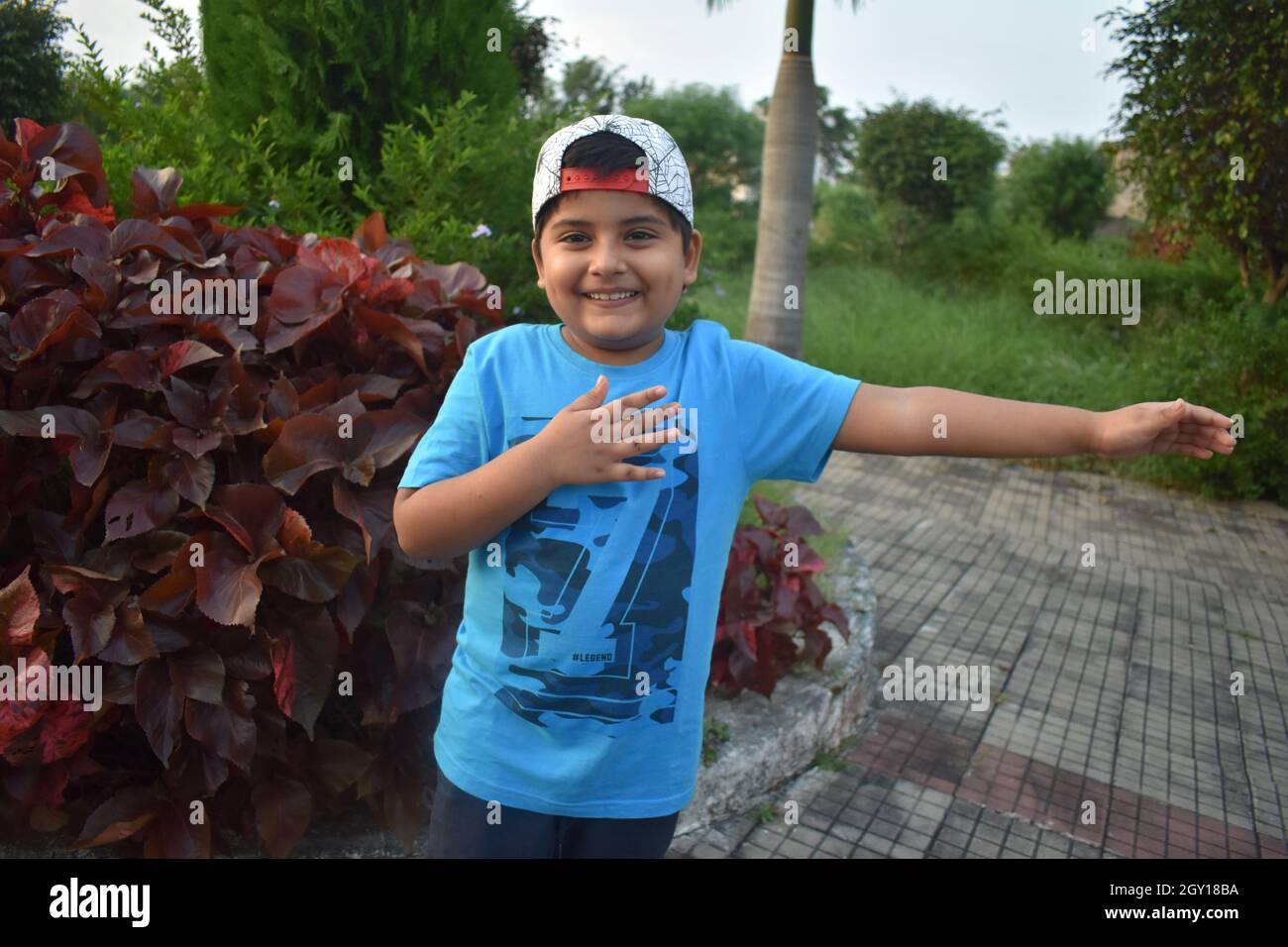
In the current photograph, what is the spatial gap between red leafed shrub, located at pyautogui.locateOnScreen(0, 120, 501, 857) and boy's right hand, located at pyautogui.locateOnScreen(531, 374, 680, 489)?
0.94 metres

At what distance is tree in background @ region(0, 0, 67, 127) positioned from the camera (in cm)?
497

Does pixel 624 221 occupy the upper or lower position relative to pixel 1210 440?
upper

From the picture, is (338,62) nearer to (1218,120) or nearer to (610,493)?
(610,493)

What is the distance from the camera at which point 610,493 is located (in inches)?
62.7

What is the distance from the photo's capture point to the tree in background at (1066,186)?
49.7ft

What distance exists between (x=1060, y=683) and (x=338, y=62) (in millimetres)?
3818

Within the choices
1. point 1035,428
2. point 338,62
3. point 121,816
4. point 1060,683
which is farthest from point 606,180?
point 1060,683

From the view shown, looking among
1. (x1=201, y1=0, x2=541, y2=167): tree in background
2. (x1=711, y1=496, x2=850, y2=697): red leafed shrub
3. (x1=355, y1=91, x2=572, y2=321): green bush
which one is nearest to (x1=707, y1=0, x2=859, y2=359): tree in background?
(x1=355, y1=91, x2=572, y2=321): green bush

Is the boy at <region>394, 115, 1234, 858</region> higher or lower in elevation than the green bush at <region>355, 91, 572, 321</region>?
lower

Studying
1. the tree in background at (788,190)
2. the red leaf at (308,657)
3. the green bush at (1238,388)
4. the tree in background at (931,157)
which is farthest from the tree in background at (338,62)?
the tree in background at (931,157)

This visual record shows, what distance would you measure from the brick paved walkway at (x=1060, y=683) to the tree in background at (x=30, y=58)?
4.78 metres

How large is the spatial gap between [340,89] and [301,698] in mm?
2786

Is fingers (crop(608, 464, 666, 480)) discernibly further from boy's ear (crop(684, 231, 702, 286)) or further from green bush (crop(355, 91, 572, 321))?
green bush (crop(355, 91, 572, 321))

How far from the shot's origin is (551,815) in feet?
5.41
